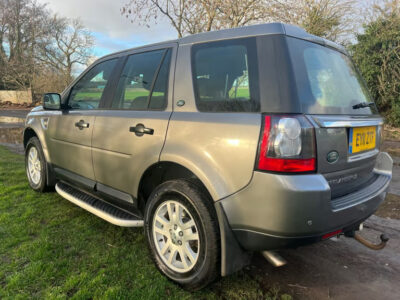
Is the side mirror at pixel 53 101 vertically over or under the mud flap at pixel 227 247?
over

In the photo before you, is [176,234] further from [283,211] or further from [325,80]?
[325,80]

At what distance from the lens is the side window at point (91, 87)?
3197 mm

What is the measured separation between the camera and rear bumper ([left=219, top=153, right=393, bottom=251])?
5.55 feet

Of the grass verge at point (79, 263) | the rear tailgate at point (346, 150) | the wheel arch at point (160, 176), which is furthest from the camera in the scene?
the wheel arch at point (160, 176)

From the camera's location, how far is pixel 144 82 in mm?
2729

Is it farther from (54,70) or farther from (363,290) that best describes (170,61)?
(54,70)

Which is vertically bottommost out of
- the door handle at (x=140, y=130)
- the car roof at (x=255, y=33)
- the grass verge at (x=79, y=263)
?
the grass verge at (x=79, y=263)

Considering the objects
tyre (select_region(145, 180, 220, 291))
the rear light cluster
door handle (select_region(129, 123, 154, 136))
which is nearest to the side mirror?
door handle (select_region(129, 123, 154, 136))

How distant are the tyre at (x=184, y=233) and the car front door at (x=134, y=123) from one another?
0.32 metres

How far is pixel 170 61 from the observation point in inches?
97.7

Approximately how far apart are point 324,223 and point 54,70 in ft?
101

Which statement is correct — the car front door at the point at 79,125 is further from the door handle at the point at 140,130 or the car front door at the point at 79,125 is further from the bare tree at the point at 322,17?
the bare tree at the point at 322,17

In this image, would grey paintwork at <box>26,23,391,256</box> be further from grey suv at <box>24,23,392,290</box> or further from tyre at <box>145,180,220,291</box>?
tyre at <box>145,180,220,291</box>

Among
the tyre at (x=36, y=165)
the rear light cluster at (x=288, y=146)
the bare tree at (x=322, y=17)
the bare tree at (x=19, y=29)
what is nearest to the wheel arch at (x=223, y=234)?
the rear light cluster at (x=288, y=146)
